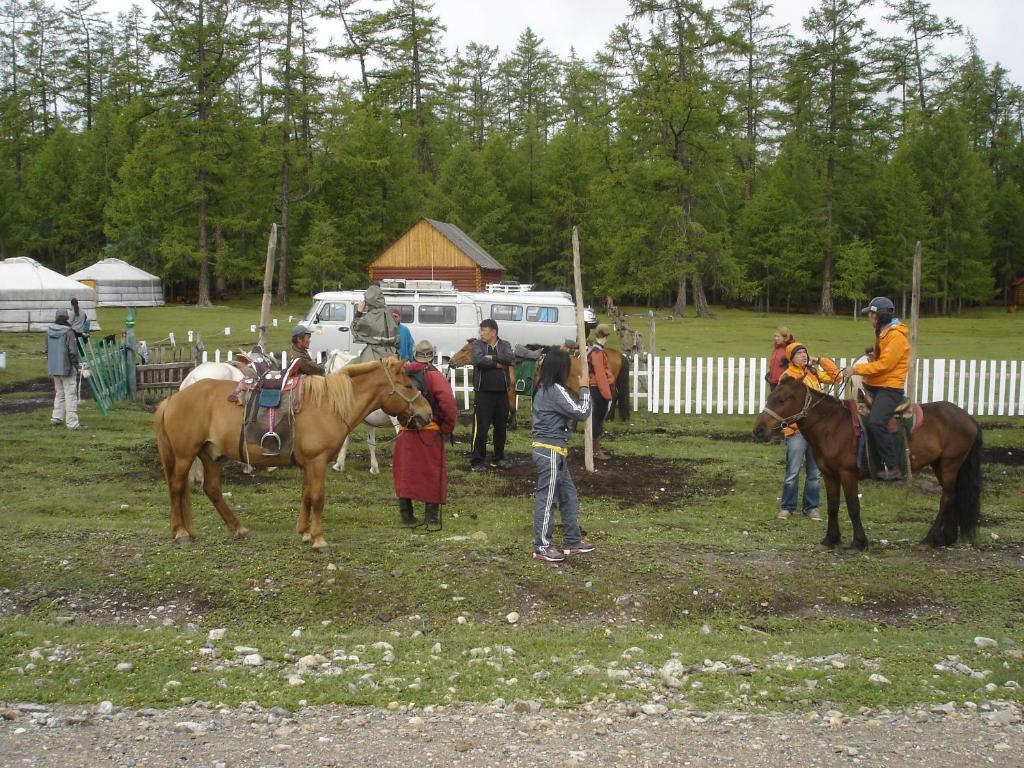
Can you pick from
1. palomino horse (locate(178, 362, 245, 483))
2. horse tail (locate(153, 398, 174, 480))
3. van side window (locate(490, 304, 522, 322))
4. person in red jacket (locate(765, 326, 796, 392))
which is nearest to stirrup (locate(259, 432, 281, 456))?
horse tail (locate(153, 398, 174, 480))

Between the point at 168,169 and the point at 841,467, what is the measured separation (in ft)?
164

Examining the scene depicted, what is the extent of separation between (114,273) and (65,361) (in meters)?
38.3

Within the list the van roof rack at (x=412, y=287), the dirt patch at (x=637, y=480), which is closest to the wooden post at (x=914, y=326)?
the dirt patch at (x=637, y=480)

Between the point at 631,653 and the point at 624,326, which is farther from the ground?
the point at 624,326

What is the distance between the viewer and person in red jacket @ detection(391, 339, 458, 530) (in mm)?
10039

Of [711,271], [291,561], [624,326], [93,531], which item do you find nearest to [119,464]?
[93,531]

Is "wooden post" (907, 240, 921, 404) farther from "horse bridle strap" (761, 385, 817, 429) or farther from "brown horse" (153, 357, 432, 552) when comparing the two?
"brown horse" (153, 357, 432, 552)

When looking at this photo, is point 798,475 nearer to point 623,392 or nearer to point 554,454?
point 554,454

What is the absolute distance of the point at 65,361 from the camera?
53.6 ft

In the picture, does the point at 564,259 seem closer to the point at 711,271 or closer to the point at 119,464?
the point at 711,271

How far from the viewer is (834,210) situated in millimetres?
59469

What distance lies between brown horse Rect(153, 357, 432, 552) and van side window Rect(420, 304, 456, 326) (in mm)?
16811

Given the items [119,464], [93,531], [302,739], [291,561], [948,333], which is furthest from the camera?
[948,333]

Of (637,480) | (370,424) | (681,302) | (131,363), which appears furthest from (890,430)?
(681,302)
